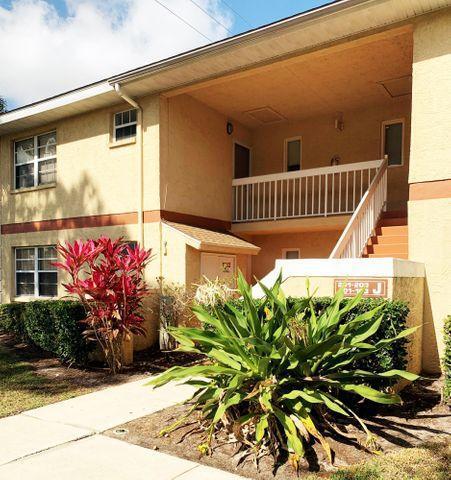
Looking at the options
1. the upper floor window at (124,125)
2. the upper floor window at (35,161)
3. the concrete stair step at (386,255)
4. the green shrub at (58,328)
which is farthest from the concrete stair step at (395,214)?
the upper floor window at (35,161)

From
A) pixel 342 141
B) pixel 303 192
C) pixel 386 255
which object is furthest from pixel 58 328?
pixel 342 141

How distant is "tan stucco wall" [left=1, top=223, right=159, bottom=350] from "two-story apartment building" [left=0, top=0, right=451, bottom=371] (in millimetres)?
53

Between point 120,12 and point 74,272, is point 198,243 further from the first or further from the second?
point 120,12

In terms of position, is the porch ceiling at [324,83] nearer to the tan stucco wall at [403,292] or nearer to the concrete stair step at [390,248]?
the concrete stair step at [390,248]

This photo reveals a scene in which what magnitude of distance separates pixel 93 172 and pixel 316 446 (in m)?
9.93

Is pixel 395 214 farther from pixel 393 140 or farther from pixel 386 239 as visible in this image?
pixel 393 140

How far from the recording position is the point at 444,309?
750cm

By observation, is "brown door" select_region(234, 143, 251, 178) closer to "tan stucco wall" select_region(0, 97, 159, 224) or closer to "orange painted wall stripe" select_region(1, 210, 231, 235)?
"orange painted wall stripe" select_region(1, 210, 231, 235)

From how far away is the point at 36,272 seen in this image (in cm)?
1362

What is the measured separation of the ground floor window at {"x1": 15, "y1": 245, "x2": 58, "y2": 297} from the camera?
1334 centimetres

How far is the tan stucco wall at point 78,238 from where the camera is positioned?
412 inches

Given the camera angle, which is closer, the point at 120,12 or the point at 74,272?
the point at 74,272

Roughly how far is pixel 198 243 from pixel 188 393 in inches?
158

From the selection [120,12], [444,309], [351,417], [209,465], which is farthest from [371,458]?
[120,12]
